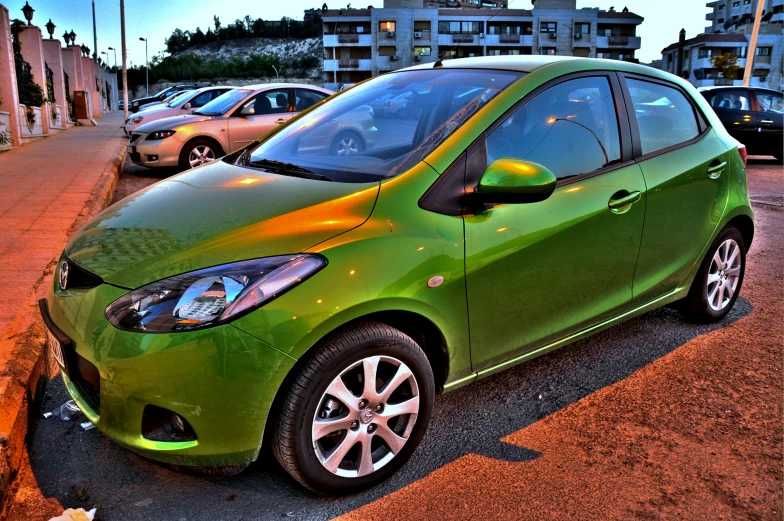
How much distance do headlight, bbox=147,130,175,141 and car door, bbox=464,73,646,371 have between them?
8967 mm

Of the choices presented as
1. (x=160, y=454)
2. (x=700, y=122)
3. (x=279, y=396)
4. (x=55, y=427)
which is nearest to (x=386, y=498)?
(x=279, y=396)

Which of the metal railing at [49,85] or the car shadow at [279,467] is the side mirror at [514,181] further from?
the metal railing at [49,85]

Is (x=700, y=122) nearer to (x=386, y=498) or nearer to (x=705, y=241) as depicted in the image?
(x=705, y=241)

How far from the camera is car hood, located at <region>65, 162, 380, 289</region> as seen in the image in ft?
7.95

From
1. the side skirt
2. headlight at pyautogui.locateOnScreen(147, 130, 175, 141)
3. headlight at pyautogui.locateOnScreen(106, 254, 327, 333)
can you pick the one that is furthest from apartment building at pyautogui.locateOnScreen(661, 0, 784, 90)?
headlight at pyautogui.locateOnScreen(106, 254, 327, 333)

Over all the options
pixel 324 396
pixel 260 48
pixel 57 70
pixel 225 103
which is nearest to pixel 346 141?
pixel 324 396

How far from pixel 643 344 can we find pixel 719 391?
67 cm

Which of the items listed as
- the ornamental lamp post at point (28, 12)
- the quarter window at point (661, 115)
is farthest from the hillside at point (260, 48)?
the quarter window at point (661, 115)

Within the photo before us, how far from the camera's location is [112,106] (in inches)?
2480

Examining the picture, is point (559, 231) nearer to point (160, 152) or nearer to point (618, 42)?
point (160, 152)

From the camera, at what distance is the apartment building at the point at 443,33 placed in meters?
75.2

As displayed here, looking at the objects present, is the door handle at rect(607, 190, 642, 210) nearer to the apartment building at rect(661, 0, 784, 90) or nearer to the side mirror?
the side mirror

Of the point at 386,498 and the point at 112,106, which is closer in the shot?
the point at 386,498

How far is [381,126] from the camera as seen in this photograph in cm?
335
